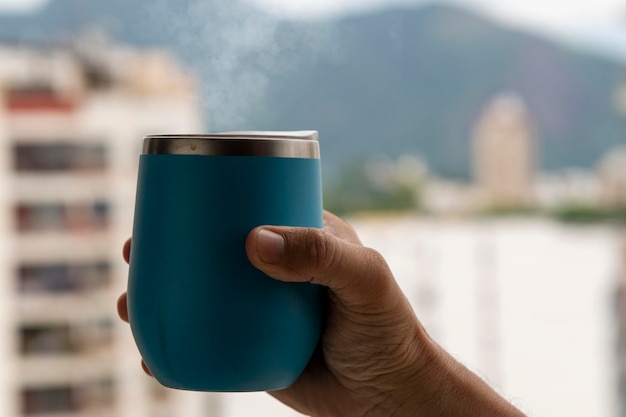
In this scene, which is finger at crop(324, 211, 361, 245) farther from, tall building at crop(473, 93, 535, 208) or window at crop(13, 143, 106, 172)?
window at crop(13, 143, 106, 172)

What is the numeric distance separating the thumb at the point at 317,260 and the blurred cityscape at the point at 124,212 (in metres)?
4.42

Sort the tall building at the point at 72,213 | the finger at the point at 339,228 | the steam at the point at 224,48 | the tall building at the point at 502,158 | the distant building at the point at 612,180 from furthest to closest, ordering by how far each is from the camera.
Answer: the tall building at the point at 502,158 < the distant building at the point at 612,180 < the tall building at the point at 72,213 < the steam at the point at 224,48 < the finger at the point at 339,228

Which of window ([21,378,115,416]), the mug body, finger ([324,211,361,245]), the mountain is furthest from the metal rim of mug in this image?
window ([21,378,115,416])

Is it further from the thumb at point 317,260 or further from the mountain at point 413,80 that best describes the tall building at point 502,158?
the thumb at point 317,260

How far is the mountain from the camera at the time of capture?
13.0 feet

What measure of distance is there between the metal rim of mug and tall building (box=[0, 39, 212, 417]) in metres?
4.69

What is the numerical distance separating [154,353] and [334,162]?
13.5ft

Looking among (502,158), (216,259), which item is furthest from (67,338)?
(216,259)

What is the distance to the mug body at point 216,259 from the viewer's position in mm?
498

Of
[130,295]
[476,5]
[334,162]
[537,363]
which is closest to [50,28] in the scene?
[334,162]

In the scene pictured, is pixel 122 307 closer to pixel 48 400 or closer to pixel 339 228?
pixel 339 228

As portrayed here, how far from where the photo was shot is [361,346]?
0.61 metres

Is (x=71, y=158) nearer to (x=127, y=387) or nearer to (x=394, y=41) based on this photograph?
(x=127, y=387)

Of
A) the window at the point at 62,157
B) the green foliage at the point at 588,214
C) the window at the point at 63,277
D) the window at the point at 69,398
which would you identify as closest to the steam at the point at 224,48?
the window at the point at 62,157
